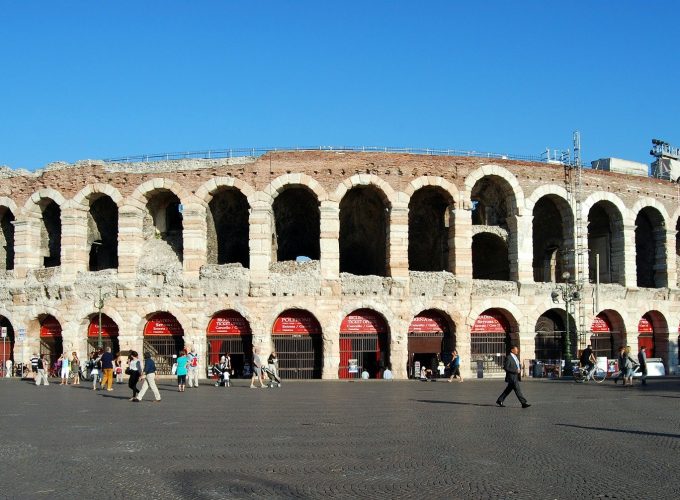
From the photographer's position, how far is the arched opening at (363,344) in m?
31.4

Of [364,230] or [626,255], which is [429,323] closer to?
[364,230]

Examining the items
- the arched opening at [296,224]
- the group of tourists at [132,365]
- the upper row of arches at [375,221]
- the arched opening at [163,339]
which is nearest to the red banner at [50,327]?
the group of tourists at [132,365]

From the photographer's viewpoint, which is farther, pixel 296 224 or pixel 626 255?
pixel 296 224

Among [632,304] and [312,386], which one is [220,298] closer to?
[312,386]

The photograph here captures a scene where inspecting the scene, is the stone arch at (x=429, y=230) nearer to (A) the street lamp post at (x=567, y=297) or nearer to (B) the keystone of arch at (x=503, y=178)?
(B) the keystone of arch at (x=503, y=178)

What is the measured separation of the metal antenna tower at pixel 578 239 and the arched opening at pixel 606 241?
207 cm

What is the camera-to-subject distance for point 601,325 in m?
35.6

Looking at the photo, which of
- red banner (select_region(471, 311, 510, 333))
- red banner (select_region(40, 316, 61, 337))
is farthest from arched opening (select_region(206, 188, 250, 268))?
red banner (select_region(471, 311, 510, 333))

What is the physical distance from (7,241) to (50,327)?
6.15 meters

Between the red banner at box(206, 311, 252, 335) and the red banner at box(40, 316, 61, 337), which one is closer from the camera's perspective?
the red banner at box(206, 311, 252, 335)

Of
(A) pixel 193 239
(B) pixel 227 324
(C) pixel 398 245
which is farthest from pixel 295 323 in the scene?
(A) pixel 193 239

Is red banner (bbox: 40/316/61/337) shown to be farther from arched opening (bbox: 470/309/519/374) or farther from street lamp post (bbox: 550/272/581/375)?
street lamp post (bbox: 550/272/581/375)

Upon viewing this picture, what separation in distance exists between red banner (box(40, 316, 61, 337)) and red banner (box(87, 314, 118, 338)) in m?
1.81

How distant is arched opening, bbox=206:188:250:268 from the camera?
3391 centimetres
